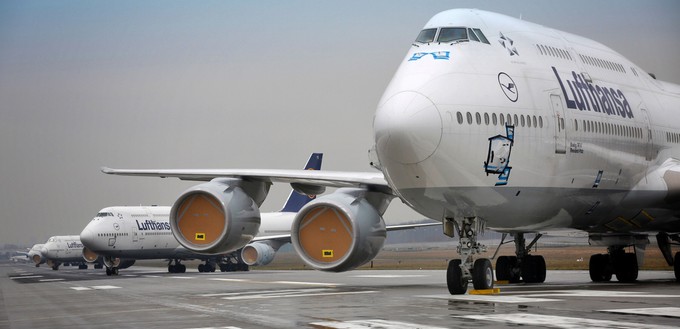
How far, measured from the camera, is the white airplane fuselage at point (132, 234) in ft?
167

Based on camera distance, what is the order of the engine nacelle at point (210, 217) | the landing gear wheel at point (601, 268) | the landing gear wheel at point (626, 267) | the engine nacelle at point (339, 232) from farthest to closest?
the landing gear wheel at point (601, 268) < the landing gear wheel at point (626, 267) < the engine nacelle at point (210, 217) < the engine nacelle at point (339, 232)

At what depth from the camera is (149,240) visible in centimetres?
5312

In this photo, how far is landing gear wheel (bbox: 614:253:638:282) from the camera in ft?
76.9

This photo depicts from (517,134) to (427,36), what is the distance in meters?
2.53

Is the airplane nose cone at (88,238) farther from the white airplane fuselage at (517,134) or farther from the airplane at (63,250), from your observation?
the white airplane fuselage at (517,134)

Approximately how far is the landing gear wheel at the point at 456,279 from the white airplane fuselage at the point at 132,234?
34417 mm

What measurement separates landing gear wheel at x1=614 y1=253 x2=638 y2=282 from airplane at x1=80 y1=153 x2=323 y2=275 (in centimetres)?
2890

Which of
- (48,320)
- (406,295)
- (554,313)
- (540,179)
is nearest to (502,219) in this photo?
(540,179)

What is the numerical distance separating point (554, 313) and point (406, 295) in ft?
17.7

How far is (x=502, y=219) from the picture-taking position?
17266mm

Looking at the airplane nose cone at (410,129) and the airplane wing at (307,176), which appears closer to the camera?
the airplane nose cone at (410,129)

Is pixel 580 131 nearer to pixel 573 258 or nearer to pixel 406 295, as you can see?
pixel 406 295

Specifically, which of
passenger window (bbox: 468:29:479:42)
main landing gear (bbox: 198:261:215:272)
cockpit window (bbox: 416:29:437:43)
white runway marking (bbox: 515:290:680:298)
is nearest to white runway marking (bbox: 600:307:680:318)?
white runway marking (bbox: 515:290:680:298)

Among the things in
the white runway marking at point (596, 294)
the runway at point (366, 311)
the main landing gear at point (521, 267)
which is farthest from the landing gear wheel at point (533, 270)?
the white runway marking at point (596, 294)
